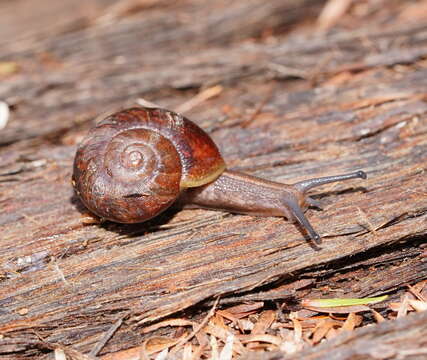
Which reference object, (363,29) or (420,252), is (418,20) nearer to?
(363,29)

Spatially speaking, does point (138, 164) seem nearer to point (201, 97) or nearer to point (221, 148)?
point (221, 148)

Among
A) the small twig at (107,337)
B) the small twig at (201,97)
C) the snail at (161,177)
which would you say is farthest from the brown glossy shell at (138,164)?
the small twig at (201,97)

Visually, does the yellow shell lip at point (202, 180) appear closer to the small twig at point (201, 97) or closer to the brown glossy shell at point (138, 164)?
the brown glossy shell at point (138, 164)

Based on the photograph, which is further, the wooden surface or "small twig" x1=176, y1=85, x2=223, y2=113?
"small twig" x1=176, y1=85, x2=223, y2=113

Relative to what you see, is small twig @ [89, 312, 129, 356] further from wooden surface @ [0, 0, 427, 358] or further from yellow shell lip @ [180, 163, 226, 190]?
yellow shell lip @ [180, 163, 226, 190]

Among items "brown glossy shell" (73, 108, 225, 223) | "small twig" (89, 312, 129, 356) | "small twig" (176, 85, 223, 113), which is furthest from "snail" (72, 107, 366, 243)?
"small twig" (176, 85, 223, 113)

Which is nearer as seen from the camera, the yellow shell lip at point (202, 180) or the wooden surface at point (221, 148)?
the wooden surface at point (221, 148)
